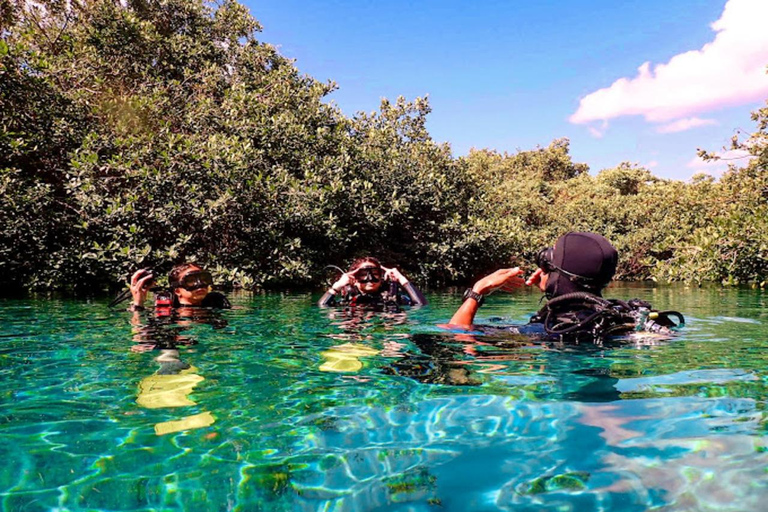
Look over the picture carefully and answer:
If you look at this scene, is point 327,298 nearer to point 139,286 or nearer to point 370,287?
point 370,287

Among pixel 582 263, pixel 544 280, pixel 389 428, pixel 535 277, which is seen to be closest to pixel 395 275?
pixel 535 277

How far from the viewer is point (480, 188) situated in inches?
886

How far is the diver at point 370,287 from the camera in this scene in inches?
327

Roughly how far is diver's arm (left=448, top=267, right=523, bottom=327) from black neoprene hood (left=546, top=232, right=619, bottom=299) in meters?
0.40

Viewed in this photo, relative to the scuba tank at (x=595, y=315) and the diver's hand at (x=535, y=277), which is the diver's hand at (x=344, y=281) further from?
the scuba tank at (x=595, y=315)

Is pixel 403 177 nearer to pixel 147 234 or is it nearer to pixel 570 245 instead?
pixel 147 234

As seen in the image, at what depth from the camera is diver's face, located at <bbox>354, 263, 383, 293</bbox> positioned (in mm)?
8289

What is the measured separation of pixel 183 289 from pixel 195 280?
0.30 metres

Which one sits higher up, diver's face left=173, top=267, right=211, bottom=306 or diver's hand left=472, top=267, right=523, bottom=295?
diver's hand left=472, top=267, right=523, bottom=295

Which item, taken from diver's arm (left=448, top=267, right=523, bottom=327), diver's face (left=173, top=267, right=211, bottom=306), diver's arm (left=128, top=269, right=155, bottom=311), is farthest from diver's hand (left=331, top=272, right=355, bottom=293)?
→ diver's arm (left=448, top=267, right=523, bottom=327)

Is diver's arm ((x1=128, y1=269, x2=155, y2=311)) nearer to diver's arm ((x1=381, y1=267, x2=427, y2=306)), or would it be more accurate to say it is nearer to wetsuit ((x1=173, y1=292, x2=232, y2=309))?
wetsuit ((x1=173, y1=292, x2=232, y2=309))

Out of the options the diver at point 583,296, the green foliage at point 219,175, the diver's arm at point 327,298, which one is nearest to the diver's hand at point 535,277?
the diver at point 583,296

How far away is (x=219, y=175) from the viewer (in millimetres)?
13805

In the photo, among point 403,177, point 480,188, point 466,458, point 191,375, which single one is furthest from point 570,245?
point 480,188
